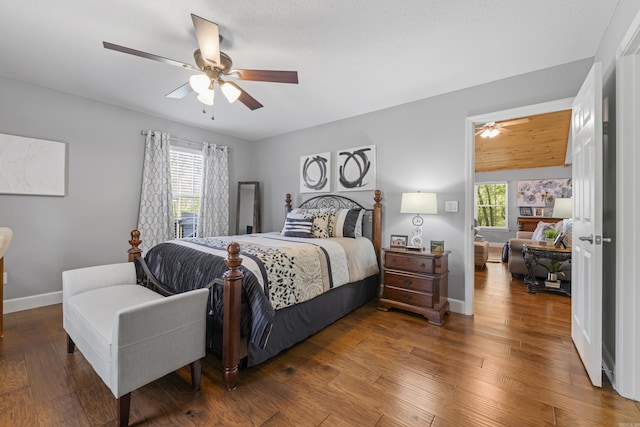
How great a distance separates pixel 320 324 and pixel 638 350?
6.87 feet

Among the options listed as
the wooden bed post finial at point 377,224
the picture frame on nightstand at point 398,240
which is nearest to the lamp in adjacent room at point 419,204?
the picture frame on nightstand at point 398,240

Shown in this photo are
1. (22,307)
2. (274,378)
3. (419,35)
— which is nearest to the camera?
(274,378)

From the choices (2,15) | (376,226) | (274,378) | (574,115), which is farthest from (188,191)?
(574,115)

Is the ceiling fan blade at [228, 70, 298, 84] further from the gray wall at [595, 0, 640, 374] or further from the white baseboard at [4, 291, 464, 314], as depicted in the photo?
the white baseboard at [4, 291, 464, 314]

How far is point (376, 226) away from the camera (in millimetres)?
3502

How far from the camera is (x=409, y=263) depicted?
2.88 metres

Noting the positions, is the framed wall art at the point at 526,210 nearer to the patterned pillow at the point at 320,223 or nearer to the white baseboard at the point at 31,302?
the patterned pillow at the point at 320,223

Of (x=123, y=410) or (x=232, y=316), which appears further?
(x=232, y=316)

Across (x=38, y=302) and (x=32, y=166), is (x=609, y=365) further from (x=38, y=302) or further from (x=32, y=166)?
(x=32, y=166)

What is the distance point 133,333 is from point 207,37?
181cm

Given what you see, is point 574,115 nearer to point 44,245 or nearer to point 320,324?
point 320,324

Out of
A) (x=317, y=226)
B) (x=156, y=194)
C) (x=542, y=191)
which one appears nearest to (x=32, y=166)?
(x=156, y=194)

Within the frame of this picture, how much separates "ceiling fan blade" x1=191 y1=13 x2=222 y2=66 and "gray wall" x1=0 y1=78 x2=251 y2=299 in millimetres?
2471

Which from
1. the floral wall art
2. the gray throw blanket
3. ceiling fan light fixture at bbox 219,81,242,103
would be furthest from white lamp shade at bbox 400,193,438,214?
the floral wall art
